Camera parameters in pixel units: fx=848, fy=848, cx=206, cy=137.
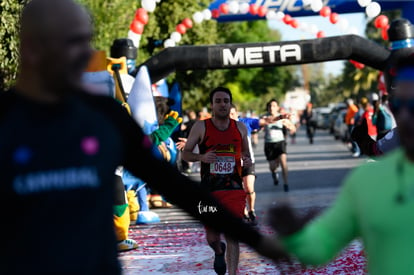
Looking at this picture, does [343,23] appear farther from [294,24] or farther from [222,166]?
[222,166]

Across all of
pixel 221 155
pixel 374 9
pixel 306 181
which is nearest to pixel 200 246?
pixel 221 155

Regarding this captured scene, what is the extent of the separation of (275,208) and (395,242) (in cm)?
46

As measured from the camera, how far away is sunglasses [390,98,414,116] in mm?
2687

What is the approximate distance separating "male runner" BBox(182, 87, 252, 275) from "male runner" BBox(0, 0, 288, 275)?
4.82 metres

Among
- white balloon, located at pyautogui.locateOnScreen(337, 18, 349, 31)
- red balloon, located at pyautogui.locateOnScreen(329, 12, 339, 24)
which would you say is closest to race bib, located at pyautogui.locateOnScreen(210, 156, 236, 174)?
white balloon, located at pyautogui.locateOnScreen(337, 18, 349, 31)

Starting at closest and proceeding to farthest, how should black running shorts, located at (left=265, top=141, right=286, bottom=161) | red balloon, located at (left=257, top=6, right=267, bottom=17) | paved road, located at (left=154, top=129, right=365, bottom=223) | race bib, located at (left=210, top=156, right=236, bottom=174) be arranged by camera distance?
race bib, located at (left=210, top=156, right=236, bottom=174) → paved road, located at (left=154, top=129, right=365, bottom=223) → black running shorts, located at (left=265, top=141, right=286, bottom=161) → red balloon, located at (left=257, top=6, right=267, bottom=17)

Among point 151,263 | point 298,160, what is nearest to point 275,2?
point 298,160

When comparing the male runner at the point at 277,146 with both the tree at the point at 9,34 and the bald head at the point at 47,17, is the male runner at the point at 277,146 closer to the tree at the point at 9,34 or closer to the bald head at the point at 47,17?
the tree at the point at 9,34

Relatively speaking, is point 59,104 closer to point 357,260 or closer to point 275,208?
point 275,208

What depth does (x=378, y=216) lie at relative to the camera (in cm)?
270

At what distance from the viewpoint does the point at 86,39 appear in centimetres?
266

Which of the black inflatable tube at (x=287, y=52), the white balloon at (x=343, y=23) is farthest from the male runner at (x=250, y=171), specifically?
the white balloon at (x=343, y=23)

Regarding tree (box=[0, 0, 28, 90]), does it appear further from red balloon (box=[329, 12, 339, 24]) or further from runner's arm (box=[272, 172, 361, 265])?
runner's arm (box=[272, 172, 361, 265])

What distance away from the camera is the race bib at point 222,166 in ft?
25.0
